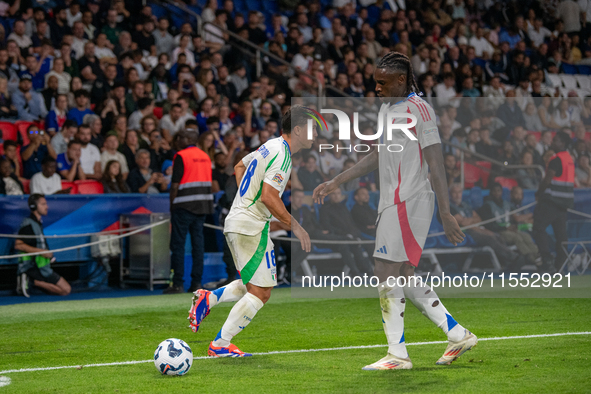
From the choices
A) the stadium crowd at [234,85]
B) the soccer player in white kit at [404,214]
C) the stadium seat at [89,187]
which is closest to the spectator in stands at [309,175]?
the stadium crowd at [234,85]

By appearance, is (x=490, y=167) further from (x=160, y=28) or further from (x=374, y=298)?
(x=160, y=28)

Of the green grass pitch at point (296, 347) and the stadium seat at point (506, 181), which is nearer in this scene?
the green grass pitch at point (296, 347)

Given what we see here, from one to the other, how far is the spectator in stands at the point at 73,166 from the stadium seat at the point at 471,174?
23.5 ft

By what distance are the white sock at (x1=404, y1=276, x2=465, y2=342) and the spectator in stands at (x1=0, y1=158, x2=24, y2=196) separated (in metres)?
7.61

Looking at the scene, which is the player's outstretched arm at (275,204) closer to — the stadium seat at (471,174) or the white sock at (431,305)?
the white sock at (431,305)

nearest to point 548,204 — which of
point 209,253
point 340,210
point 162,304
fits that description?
point 340,210

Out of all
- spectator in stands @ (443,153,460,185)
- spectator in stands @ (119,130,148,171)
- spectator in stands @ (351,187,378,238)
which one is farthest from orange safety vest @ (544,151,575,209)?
spectator in stands @ (119,130,148,171)

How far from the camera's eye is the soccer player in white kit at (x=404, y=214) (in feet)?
18.7

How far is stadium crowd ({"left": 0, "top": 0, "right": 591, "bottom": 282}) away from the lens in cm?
1316

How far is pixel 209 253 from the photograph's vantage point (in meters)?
13.0

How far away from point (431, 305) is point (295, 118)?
183 centimetres

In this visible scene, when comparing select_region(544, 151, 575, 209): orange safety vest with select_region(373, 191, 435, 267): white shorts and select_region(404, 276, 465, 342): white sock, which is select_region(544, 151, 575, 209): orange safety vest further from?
select_region(373, 191, 435, 267): white shorts

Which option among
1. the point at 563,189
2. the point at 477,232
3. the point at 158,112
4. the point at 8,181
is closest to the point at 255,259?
the point at 8,181

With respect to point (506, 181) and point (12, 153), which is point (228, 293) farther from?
point (506, 181)
